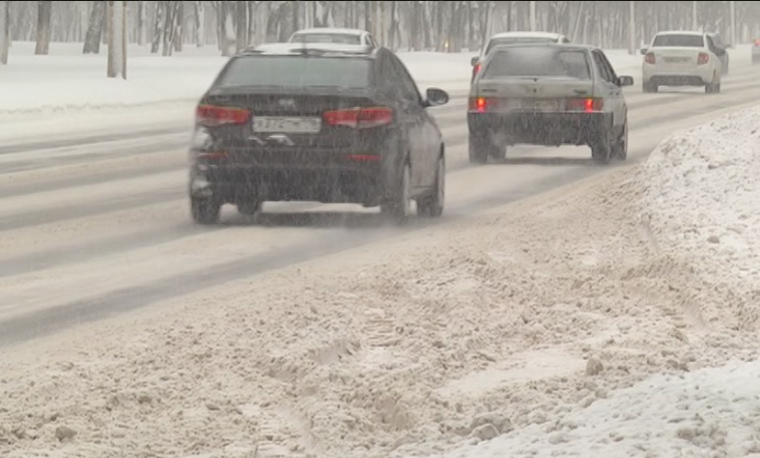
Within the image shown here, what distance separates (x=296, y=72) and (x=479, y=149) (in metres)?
8.13

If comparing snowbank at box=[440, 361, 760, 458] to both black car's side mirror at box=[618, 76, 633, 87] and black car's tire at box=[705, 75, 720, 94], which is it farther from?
black car's tire at box=[705, 75, 720, 94]

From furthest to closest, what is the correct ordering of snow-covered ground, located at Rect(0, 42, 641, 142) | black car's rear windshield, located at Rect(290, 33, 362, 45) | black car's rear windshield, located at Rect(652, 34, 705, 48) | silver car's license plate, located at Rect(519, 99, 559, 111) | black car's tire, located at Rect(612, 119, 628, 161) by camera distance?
black car's rear windshield, located at Rect(652, 34, 705, 48)
black car's rear windshield, located at Rect(290, 33, 362, 45)
snow-covered ground, located at Rect(0, 42, 641, 142)
black car's tire, located at Rect(612, 119, 628, 161)
silver car's license plate, located at Rect(519, 99, 559, 111)

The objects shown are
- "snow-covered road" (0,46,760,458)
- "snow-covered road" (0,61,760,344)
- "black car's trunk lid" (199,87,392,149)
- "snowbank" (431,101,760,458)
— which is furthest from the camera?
"black car's trunk lid" (199,87,392,149)

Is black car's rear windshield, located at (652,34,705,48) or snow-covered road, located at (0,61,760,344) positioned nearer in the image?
snow-covered road, located at (0,61,760,344)

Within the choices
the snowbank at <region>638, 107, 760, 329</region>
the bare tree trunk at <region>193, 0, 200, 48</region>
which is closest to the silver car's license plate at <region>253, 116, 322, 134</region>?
the snowbank at <region>638, 107, 760, 329</region>

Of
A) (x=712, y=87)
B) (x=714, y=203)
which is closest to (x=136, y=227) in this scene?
(x=714, y=203)

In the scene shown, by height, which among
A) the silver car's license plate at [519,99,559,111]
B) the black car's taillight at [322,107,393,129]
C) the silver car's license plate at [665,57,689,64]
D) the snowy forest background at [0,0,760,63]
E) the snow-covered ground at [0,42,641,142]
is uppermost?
the snowy forest background at [0,0,760,63]

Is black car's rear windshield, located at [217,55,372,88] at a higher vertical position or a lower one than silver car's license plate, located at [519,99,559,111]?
higher

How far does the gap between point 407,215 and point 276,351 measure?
21.5 ft

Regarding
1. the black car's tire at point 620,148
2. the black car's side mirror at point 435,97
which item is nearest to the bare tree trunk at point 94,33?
the black car's tire at point 620,148

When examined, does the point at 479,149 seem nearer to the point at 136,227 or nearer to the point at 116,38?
the point at 136,227

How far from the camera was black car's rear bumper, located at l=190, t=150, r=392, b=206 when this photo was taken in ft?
48.7

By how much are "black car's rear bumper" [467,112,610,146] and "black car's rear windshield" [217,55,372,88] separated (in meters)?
7.58

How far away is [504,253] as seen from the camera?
42.4 ft
